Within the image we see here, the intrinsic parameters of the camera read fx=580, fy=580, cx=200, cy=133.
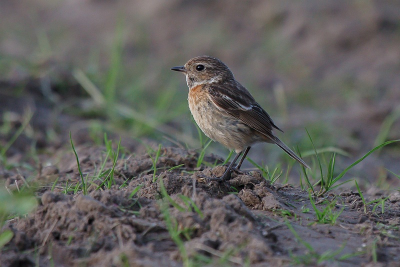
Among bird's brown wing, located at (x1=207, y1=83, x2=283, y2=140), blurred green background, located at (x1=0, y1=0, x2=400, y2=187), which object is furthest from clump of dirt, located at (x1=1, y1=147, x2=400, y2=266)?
blurred green background, located at (x1=0, y1=0, x2=400, y2=187)

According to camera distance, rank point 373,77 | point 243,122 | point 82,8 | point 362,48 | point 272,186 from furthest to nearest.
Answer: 1. point 82,8
2. point 362,48
3. point 373,77
4. point 243,122
5. point 272,186

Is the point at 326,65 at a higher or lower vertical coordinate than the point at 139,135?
higher

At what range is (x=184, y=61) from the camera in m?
14.1

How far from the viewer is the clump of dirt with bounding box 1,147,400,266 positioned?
3.81 meters

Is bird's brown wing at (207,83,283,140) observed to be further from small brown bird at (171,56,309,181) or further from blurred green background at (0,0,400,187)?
blurred green background at (0,0,400,187)

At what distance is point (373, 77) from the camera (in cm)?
1240

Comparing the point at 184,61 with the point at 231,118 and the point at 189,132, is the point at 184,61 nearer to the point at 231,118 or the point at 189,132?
the point at 189,132

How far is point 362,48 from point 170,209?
394 inches

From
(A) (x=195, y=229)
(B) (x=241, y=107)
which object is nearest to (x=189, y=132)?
(B) (x=241, y=107)

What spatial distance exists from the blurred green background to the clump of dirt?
7.37ft

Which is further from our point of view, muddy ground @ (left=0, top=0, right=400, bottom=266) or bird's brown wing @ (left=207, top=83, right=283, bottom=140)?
bird's brown wing @ (left=207, top=83, right=283, bottom=140)

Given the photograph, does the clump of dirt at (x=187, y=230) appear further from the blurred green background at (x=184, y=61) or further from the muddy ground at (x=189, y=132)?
the blurred green background at (x=184, y=61)

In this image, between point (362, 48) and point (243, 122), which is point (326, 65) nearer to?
point (362, 48)

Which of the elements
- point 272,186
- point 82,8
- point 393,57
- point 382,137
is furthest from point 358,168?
point 82,8
